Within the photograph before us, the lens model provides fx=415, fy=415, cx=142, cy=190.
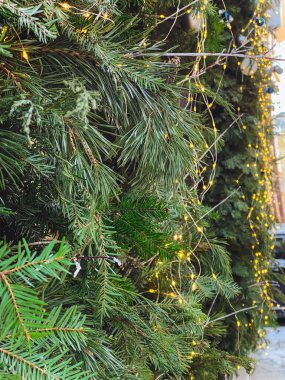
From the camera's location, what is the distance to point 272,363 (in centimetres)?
215

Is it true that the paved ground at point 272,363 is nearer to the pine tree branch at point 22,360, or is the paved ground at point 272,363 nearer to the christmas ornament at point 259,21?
the christmas ornament at point 259,21

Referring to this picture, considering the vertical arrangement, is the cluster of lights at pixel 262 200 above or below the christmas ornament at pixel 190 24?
below

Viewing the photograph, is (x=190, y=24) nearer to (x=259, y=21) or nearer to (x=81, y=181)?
(x=259, y=21)

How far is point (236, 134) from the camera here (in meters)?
1.69

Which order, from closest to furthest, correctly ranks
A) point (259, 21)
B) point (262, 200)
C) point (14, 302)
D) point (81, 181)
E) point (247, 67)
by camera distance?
point (14, 302) < point (81, 181) < point (259, 21) < point (247, 67) < point (262, 200)

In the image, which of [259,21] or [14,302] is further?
[259,21]

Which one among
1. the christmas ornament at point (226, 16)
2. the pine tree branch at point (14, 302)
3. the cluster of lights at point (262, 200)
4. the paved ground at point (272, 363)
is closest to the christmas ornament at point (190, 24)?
the christmas ornament at point (226, 16)

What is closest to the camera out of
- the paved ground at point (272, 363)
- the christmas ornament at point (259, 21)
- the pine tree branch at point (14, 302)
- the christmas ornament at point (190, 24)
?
the pine tree branch at point (14, 302)

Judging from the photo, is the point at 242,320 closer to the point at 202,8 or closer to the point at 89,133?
the point at 202,8

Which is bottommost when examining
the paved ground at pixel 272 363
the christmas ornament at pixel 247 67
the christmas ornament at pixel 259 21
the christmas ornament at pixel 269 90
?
the paved ground at pixel 272 363

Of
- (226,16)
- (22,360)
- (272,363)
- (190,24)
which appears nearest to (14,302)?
(22,360)

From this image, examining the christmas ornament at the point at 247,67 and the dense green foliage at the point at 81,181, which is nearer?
the dense green foliage at the point at 81,181

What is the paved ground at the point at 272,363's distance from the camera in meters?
1.97

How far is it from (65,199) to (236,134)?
1.35 metres
